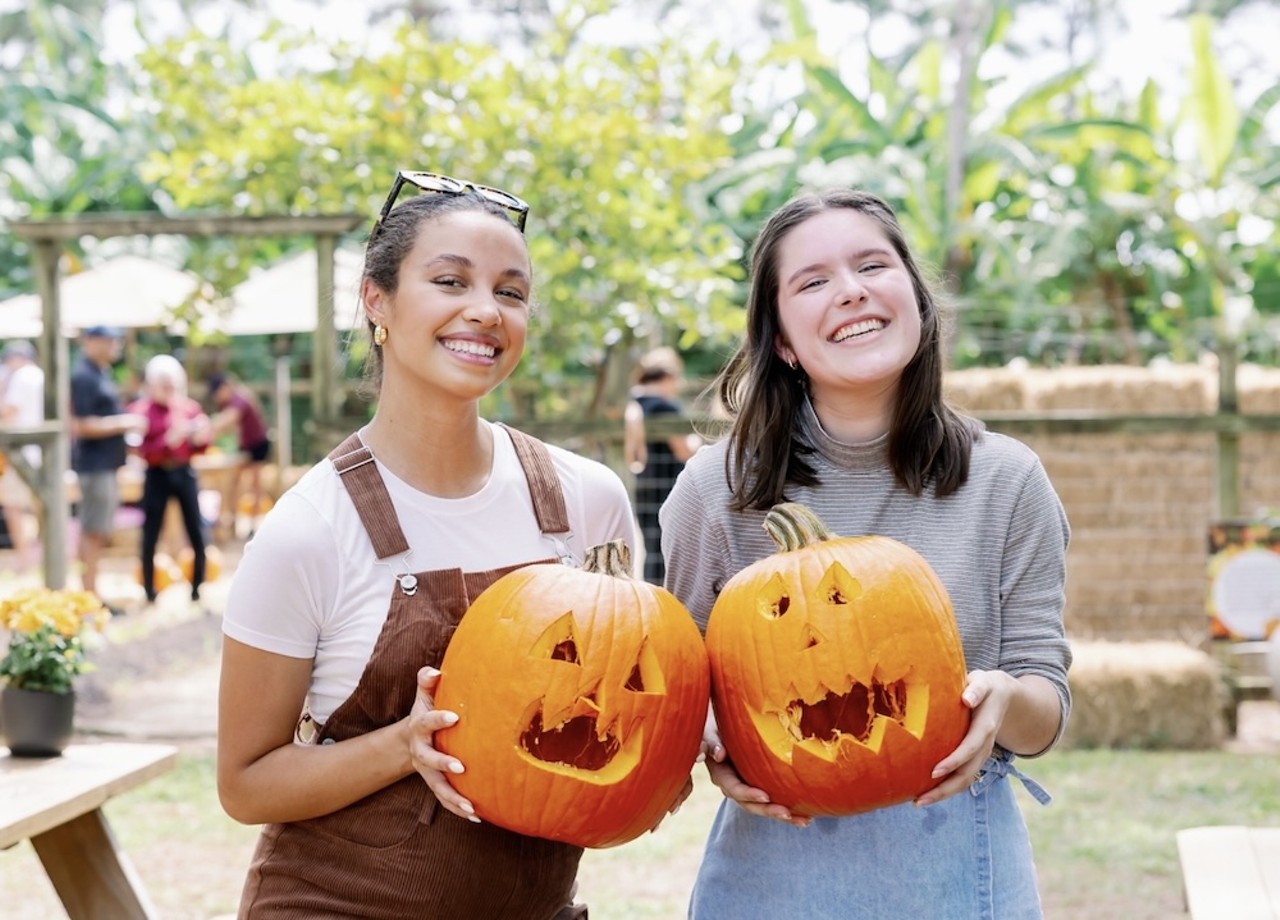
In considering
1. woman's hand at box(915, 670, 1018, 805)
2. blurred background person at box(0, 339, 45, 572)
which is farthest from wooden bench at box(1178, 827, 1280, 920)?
blurred background person at box(0, 339, 45, 572)

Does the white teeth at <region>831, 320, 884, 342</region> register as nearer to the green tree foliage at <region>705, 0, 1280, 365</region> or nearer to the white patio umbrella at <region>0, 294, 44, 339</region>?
the green tree foliage at <region>705, 0, 1280, 365</region>

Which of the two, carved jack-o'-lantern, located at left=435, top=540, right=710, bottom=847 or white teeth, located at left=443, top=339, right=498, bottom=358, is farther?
white teeth, located at left=443, top=339, right=498, bottom=358

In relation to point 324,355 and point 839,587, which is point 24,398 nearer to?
point 324,355

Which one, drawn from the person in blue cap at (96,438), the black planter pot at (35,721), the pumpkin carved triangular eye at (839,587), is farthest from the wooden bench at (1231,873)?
the person in blue cap at (96,438)

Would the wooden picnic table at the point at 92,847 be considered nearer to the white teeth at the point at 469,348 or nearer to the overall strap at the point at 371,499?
the overall strap at the point at 371,499

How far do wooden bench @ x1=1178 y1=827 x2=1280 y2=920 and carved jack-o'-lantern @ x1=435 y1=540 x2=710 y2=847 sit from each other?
1.31 m

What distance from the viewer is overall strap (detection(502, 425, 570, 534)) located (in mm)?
2047

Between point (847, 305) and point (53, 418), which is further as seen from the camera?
point (53, 418)

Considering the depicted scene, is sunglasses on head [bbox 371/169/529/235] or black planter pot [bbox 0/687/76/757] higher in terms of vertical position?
sunglasses on head [bbox 371/169/529/235]

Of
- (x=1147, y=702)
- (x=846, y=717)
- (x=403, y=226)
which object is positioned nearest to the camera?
(x=846, y=717)

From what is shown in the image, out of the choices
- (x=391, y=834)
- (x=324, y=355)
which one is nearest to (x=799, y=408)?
(x=391, y=834)

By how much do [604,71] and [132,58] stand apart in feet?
10.1

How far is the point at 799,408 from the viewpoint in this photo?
2.12 m

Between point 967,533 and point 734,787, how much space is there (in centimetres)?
47
